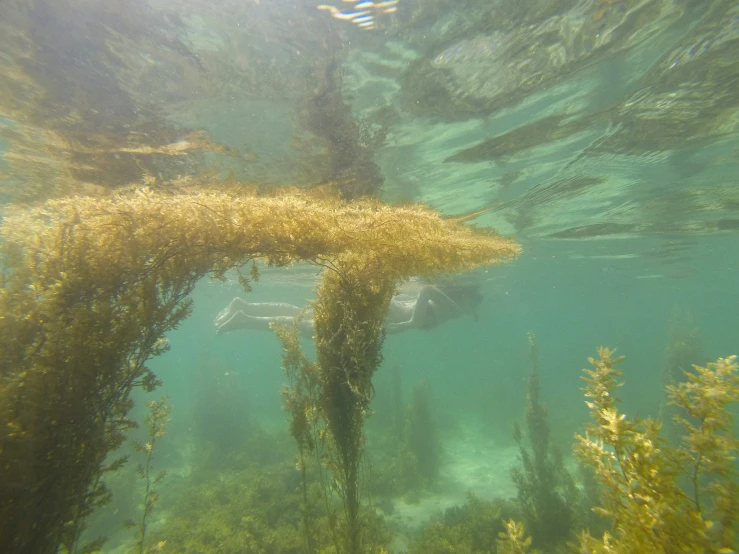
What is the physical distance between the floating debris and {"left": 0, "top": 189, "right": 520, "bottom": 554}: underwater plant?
10.3 feet

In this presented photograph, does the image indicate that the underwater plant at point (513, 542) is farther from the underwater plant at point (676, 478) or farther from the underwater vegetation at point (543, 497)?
the underwater vegetation at point (543, 497)

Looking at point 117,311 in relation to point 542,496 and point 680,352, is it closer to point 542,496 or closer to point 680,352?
point 542,496

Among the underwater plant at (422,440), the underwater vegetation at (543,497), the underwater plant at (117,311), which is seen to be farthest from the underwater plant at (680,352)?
the underwater plant at (117,311)

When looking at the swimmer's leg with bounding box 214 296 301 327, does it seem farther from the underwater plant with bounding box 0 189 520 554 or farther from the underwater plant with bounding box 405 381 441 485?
the underwater plant with bounding box 0 189 520 554

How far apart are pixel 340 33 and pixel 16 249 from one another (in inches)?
241

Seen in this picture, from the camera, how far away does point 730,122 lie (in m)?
9.45

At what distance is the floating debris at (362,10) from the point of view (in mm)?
5484

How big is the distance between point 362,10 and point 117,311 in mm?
5837

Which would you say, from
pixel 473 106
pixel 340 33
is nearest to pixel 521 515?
pixel 473 106

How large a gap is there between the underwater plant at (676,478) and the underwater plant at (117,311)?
320cm

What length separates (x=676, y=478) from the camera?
3.09 metres

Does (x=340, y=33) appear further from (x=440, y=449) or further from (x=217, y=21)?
(x=440, y=449)

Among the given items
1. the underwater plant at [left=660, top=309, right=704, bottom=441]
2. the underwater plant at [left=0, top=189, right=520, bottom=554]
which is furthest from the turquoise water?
the underwater plant at [left=660, top=309, right=704, bottom=441]

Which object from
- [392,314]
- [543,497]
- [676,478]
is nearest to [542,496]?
[543,497]
